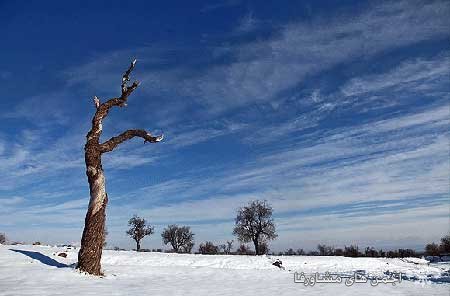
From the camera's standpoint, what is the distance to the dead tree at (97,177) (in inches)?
591

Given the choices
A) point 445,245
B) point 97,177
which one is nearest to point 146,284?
point 97,177

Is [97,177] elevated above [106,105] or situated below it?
below

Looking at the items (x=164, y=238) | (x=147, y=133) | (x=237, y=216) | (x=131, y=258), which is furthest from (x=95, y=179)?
(x=164, y=238)

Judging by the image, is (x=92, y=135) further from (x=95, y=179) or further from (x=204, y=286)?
(x=204, y=286)

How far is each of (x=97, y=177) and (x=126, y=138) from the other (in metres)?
2.24

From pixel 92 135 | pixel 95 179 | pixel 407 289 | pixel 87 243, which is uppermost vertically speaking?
pixel 92 135

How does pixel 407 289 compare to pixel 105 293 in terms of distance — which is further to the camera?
pixel 407 289

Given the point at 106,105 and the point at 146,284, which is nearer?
the point at 146,284

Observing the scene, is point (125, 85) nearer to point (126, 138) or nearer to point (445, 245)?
point (126, 138)

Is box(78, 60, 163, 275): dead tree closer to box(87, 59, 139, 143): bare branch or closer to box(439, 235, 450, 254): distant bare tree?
box(87, 59, 139, 143): bare branch

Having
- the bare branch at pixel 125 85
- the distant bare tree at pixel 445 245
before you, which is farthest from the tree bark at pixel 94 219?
the distant bare tree at pixel 445 245

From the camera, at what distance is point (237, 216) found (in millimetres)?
67625

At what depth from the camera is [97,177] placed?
52.4 ft

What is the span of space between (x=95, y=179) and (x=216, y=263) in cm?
1571
